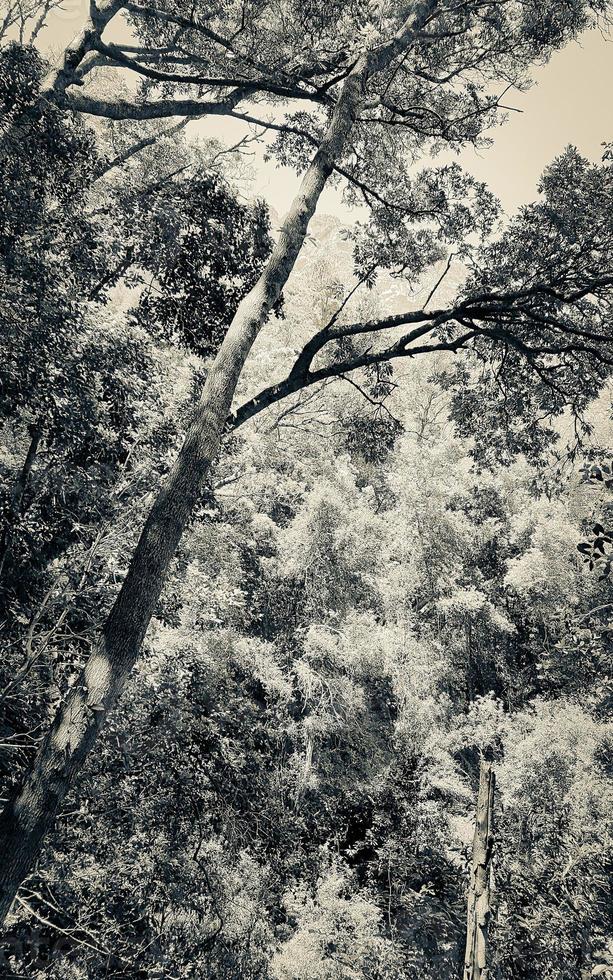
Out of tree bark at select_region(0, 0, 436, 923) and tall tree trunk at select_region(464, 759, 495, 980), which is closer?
tree bark at select_region(0, 0, 436, 923)

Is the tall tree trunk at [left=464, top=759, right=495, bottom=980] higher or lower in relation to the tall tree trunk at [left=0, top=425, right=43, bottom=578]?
lower

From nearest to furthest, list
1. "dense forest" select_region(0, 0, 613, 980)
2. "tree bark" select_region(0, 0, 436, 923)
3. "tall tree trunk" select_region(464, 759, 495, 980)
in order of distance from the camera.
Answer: "tree bark" select_region(0, 0, 436, 923)
"tall tree trunk" select_region(464, 759, 495, 980)
"dense forest" select_region(0, 0, 613, 980)

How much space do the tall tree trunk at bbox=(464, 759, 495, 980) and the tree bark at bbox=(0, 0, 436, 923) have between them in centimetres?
191

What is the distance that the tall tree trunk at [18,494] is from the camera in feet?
13.1

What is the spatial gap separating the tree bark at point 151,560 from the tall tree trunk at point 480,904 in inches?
75.0

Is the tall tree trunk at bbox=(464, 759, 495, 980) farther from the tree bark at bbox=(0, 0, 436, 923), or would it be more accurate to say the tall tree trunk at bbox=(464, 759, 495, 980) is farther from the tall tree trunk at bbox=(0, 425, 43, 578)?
the tall tree trunk at bbox=(0, 425, 43, 578)

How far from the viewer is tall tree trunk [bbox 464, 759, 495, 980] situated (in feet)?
8.27

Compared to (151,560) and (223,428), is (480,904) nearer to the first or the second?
(151,560)

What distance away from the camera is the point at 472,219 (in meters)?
5.56

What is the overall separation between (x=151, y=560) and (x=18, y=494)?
1875mm

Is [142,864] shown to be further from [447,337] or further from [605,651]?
[447,337]

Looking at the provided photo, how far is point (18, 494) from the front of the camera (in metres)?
4.18

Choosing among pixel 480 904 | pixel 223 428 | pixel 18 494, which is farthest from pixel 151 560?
pixel 480 904

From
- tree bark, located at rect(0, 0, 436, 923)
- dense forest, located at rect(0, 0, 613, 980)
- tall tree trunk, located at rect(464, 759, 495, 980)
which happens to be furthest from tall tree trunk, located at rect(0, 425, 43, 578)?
tall tree trunk, located at rect(464, 759, 495, 980)
